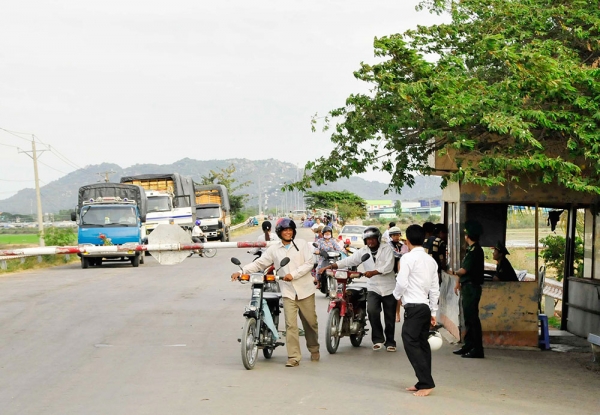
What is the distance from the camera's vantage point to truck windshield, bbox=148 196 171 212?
40325mm

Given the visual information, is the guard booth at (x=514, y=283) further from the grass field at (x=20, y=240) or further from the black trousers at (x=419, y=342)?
the grass field at (x=20, y=240)

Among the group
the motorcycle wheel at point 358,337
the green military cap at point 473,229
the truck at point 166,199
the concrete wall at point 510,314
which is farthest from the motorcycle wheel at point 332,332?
the truck at point 166,199

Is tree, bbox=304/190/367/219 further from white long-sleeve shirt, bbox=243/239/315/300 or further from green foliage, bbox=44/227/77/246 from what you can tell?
white long-sleeve shirt, bbox=243/239/315/300

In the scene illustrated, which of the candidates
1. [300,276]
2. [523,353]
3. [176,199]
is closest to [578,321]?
[523,353]

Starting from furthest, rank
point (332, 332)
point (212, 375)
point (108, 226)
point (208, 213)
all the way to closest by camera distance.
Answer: point (208, 213)
point (108, 226)
point (332, 332)
point (212, 375)

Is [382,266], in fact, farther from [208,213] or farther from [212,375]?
[208,213]

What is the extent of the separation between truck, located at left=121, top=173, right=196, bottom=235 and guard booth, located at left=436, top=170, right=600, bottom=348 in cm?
2423

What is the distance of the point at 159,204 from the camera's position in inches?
1596

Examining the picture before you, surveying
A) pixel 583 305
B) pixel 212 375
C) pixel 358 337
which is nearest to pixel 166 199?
pixel 583 305

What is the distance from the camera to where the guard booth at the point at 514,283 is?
12484mm

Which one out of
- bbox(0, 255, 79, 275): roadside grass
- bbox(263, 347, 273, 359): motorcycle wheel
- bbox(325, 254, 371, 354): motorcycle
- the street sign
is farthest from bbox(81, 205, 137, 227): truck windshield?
bbox(263, 347, 273, 359): motorcycle wheel

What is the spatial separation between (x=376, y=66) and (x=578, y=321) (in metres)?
7.14

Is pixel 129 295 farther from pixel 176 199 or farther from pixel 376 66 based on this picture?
pixel 176 199

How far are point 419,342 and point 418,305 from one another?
1.27 feet
